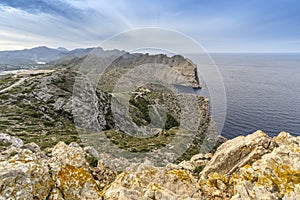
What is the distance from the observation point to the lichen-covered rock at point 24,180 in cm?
912

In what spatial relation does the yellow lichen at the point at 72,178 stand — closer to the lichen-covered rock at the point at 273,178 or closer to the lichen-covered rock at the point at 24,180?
the lichen-covered rock at the point at 24,180

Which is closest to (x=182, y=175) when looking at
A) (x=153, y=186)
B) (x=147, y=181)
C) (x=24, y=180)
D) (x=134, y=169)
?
(x=147, y=181)

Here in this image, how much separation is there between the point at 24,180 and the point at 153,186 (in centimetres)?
600

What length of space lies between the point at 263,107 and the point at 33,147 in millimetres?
147657

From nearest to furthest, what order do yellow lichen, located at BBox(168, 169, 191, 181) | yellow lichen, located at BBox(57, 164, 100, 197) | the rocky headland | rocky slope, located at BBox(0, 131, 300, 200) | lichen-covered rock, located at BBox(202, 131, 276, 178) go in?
rocky slope, located at BBox(0, 131, 300, 200) → the rocky headland → yellow lichen, located at BBox(57, 164, 100, 197) → yellow lichen, located at BBox(168, 169, 191, 181) → lichen-covered rock, located at BBox(202, 131, 276, 178)

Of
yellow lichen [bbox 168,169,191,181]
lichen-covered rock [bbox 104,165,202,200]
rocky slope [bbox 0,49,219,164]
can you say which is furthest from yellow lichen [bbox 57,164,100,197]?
rocky slope [bbox 0,49,219,164]

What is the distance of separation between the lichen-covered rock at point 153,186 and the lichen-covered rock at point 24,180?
2963 mm

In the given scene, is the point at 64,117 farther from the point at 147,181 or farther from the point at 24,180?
the point at 24,180

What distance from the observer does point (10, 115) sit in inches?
1730

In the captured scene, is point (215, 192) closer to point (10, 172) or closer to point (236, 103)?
point (10, 172)

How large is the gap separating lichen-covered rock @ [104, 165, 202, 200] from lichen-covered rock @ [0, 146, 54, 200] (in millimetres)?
2963

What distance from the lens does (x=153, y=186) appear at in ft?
36.1

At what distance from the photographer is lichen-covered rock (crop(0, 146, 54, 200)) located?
29.9ft

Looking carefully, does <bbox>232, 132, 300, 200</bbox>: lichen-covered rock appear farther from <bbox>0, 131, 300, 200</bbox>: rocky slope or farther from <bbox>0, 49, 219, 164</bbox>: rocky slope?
<bbox>0, 49, 219, 164</bbox>: rocky slope
